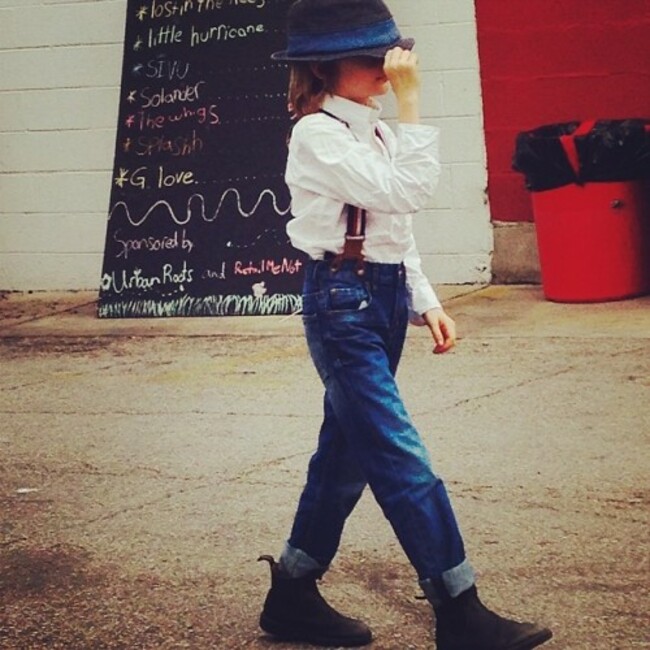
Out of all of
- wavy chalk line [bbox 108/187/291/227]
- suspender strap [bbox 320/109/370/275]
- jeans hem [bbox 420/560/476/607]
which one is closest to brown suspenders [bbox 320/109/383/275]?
suspender strap [bbox 320/109/370/275]

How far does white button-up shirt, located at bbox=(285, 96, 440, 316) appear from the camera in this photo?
3.01 meters

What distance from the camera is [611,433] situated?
5.04 m

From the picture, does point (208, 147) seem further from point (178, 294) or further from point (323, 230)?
point (323, 230)

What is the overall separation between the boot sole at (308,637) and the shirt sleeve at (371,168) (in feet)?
3.32

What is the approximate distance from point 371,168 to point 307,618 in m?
1.08

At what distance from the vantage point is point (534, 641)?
10.2 ft

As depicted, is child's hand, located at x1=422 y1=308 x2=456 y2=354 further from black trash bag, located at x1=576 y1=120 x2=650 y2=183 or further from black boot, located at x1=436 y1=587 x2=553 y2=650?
black trash bag, located at x1=576 y1=120 x2=650 y2=183

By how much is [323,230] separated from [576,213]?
4.82 m

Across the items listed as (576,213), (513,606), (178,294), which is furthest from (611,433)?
(178,294)

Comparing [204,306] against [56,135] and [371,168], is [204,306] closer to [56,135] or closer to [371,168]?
[56,135]

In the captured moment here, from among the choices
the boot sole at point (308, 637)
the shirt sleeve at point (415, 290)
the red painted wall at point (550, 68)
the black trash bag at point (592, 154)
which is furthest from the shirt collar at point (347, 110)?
the red painted wall at point (550, 68)

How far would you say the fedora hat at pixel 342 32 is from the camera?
3059mm

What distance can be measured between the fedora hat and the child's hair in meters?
0.06

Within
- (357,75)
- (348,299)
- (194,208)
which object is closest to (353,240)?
(348,299)
